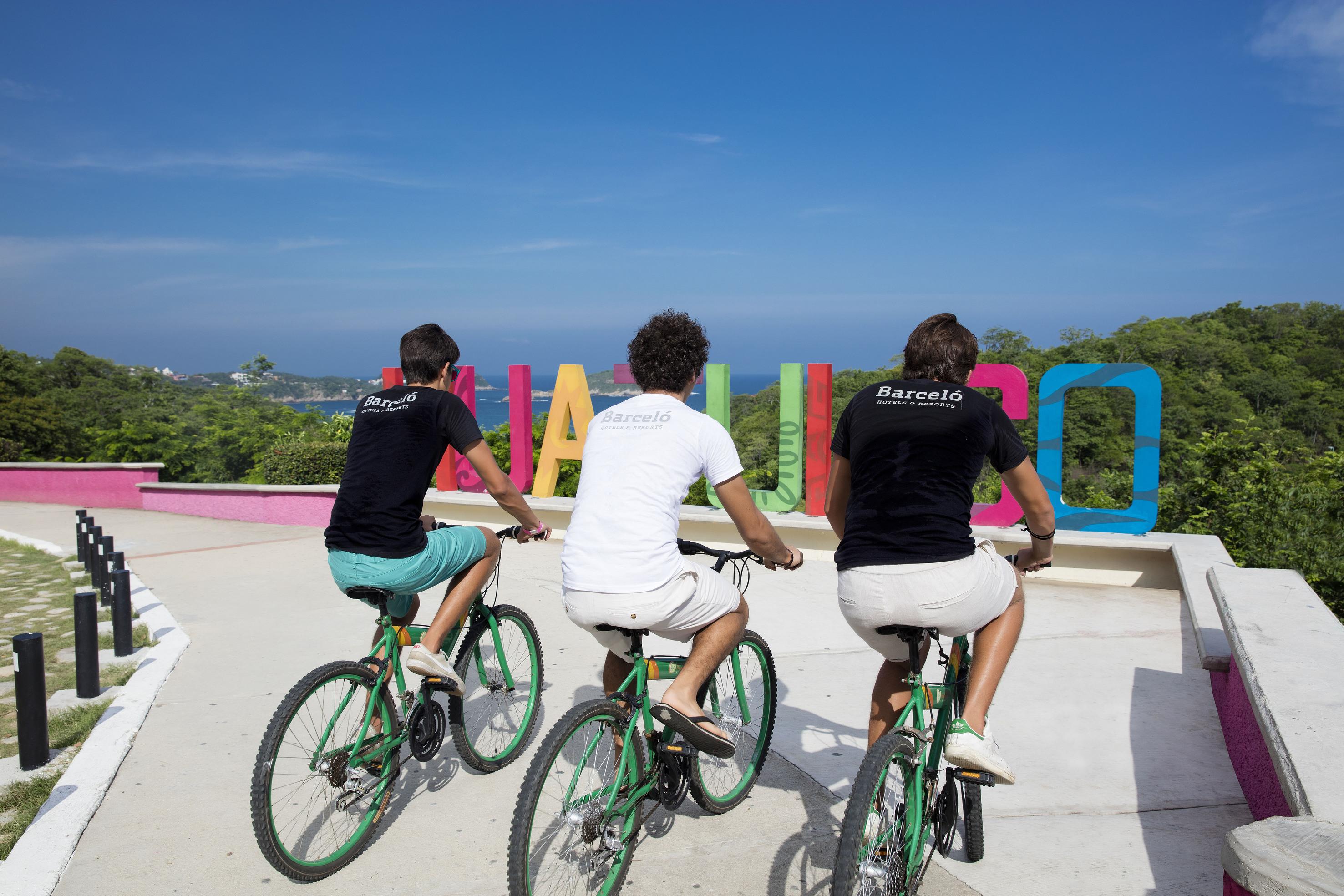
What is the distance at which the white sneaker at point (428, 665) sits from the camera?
3.61m

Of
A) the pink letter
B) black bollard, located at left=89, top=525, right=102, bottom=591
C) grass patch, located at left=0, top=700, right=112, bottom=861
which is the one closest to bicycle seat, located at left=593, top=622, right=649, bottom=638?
grass patch, located at left=0, top=700, right=112, bottom=861

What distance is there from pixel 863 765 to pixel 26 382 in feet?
118

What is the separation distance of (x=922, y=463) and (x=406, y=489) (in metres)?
2.03

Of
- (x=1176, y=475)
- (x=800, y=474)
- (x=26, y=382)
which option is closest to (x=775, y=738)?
(x=800, y=474)

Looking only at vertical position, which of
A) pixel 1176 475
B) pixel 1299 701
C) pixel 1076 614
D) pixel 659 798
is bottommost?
pixel 1176 475

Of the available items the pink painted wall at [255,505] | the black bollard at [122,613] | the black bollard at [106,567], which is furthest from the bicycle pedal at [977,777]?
the pink painted wall at [255,505]

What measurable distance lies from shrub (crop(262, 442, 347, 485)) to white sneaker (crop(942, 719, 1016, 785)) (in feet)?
43.6

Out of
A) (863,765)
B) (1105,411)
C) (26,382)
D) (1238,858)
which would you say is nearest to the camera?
(1238,858)

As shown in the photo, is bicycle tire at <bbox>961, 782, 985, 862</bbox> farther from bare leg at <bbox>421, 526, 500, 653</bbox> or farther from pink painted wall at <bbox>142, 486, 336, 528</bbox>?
pink painted wall at <bbox>142, 486, 336, 528</bbox>

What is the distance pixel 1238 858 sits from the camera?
1996 millimetres

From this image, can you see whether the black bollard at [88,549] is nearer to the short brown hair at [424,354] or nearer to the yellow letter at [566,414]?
the yellow letter at [566,414]

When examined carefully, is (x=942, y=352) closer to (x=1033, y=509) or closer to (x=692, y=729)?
(x=1033, y=509)

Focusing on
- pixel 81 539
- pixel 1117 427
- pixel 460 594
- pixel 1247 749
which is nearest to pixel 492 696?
pixel 460 594

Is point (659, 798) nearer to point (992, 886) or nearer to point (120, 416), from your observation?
point (992, 886)
